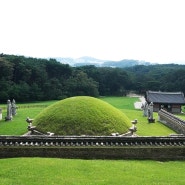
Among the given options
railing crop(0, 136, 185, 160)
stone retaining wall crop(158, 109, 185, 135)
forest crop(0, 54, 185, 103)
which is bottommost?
stone retaining wall crop(158, 109, 185, 135)

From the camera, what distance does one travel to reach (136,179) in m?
13.1

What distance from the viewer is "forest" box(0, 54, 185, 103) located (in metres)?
82.0

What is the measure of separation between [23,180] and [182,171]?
7495 mm

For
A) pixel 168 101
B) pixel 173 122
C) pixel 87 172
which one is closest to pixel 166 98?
pixel 168 101

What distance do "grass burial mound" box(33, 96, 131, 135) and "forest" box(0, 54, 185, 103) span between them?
52598mm

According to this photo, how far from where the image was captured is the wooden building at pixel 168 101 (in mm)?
61469

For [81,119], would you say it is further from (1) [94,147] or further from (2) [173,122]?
(2) [173,122]

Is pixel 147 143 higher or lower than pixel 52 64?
lower

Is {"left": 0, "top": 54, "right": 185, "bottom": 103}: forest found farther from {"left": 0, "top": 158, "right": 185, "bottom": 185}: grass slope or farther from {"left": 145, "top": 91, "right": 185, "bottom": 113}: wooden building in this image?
{"left": 0, "top": 158, "right": 185, "bottom": 185}: grass slope

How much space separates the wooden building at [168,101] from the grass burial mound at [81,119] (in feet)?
116

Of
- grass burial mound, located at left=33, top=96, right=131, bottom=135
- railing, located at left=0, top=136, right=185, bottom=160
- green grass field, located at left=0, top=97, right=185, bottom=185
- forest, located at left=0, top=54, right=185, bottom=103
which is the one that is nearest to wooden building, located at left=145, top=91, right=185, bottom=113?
forest, located at left=0, top=54, right=185, bottom=103

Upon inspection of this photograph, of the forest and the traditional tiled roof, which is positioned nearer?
the traditional tiled roof

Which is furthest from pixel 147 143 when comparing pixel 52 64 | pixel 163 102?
pixel 52 64

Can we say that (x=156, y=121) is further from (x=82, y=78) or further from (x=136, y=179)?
(x=82, y=78)
